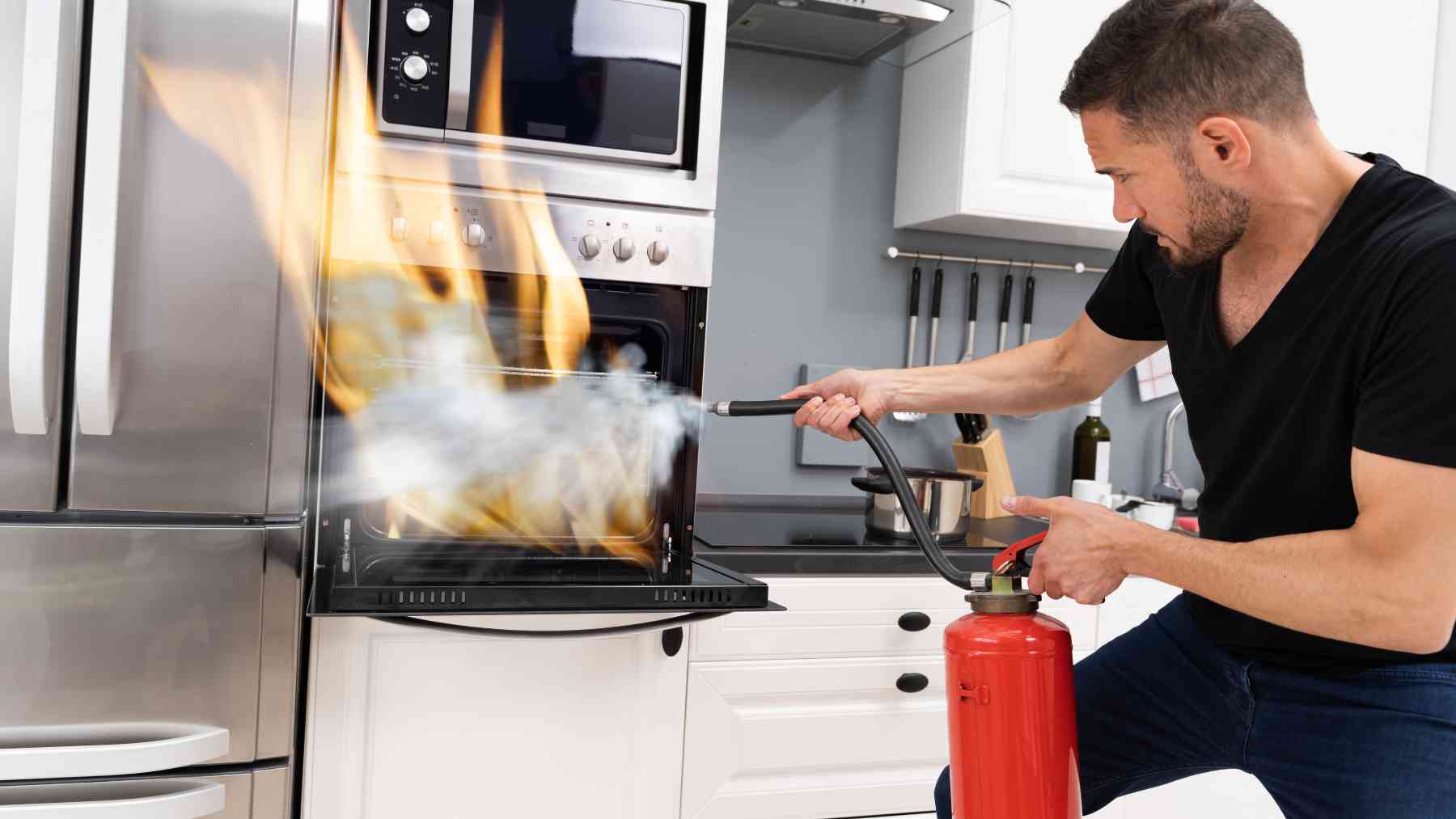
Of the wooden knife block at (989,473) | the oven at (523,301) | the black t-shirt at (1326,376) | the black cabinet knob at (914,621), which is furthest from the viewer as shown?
the wooden knife block at (989,473)

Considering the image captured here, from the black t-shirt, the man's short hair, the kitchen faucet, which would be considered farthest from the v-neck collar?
the kitchen faucet

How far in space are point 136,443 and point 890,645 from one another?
120 centimetres

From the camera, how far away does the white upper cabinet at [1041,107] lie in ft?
7.43

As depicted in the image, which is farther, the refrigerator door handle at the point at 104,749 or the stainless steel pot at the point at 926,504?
the stainless steel pot at the point at 926,504

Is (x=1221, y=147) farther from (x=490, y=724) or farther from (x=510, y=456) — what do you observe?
(x=490, y=724)

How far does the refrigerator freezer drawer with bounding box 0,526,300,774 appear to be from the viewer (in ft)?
4.72

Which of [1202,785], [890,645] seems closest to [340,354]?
[890,645]

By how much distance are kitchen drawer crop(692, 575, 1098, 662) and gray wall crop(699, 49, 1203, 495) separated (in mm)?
629

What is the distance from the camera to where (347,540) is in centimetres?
162

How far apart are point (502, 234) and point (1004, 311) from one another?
1.38 metres

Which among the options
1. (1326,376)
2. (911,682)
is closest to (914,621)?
(911,682)

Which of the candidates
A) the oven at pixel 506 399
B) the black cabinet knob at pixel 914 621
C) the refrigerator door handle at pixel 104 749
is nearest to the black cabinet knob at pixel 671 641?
the oven at pixel 506 399

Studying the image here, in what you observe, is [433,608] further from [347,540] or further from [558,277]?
[558,277]

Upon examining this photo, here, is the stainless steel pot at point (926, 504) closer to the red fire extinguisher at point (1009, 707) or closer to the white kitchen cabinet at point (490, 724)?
the white kitchen cabinet at point (490, 724)
